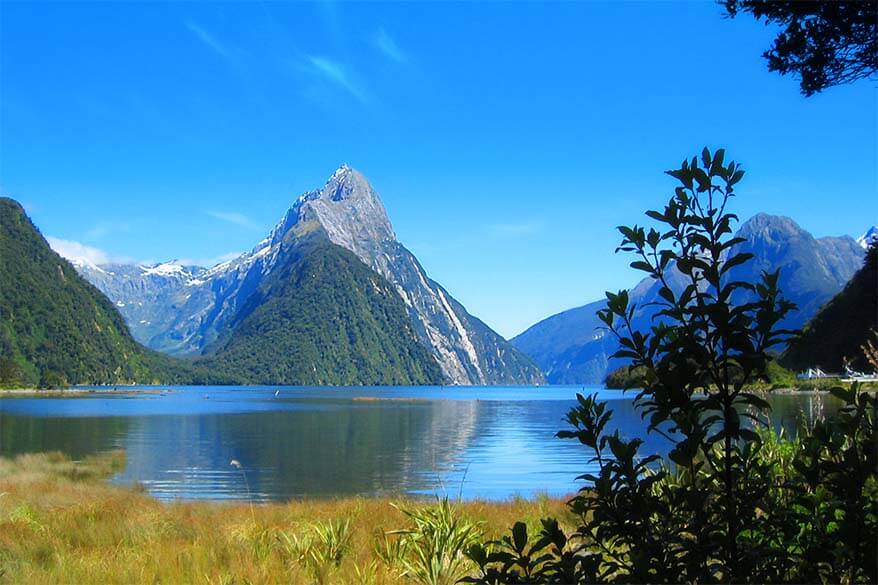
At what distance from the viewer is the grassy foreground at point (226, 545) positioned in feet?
24.2

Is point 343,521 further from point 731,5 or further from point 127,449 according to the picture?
point 127,449

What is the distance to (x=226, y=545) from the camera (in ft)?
30.4

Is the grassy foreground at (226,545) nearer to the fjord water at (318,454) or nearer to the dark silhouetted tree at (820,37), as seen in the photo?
the fjord water at (318,454)

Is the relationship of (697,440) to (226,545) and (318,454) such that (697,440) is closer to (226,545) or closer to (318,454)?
(226,545)

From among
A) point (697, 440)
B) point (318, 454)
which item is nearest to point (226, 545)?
point (697, 440)

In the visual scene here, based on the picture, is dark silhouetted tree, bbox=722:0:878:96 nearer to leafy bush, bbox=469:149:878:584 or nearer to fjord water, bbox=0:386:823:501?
leafy bush, bbox=469:149:878:584

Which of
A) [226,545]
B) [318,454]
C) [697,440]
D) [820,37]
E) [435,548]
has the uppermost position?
[820,37]

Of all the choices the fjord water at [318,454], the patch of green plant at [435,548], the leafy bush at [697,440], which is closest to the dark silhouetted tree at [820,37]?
the leafy bush at [697,440]

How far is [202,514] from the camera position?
49.0ft

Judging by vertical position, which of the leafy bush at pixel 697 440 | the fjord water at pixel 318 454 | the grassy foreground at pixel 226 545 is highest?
the leafy bush at pixel 697 440

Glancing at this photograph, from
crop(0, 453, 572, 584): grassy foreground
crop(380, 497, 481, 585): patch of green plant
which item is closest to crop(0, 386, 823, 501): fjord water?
crop(0, 453, 572, 584): grassy foreground

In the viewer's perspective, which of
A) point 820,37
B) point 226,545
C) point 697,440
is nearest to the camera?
point 697,440

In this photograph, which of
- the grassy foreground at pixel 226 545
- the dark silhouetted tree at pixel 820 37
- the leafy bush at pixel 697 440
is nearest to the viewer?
the leafy bush at pixel 697 440

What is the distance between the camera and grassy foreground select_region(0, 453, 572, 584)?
737 centimetres
